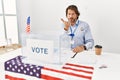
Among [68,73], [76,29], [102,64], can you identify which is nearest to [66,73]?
[68,73]

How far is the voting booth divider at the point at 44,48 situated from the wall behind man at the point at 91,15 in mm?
1080

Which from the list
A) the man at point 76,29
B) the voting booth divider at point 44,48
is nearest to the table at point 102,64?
the voting booth divider at point 44,48

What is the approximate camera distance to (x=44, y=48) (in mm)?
1059

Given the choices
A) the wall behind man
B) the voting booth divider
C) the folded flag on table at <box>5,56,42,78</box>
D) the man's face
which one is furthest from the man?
the folded flag on table at <box>5,56,42,78</box>

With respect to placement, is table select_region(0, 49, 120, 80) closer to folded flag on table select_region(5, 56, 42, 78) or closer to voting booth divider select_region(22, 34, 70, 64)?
folded flag on table select_region(5, 56, 42, 78)

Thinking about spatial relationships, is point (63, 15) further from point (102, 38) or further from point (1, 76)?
point (1, 76)

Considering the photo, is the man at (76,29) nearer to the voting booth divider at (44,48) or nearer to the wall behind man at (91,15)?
the wall behind man at (91,15)

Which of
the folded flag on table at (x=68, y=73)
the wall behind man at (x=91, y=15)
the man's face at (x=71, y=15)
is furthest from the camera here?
the wall behind man at (x=91, y=15)

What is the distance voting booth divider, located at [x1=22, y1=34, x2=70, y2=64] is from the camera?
1051mm

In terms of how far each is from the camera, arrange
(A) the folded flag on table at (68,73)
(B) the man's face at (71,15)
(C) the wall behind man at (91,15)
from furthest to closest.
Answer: (C) the wall behind man at (91,15) → (B) the man's face at (71,15) → (A) the folded flag on table at (68,73)

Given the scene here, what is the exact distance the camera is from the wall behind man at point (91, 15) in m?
2.47

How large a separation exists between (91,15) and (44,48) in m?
1.69

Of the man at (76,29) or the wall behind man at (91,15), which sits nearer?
the man at (76,29)

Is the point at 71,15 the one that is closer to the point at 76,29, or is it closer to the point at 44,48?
the point at 76,29
